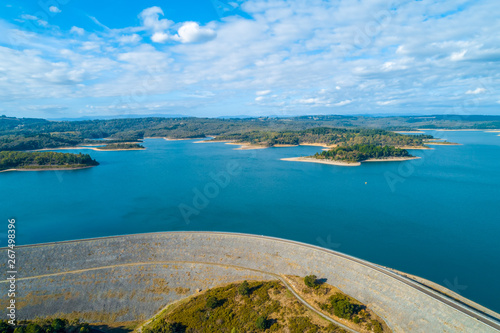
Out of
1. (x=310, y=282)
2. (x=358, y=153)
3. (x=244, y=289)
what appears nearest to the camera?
(x=310, y=282)

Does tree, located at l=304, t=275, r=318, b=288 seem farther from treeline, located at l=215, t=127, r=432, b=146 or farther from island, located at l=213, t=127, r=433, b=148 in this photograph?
island, located at l=213, t=127, r=433, b=148

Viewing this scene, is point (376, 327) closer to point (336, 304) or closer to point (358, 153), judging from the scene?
point (336, 304)

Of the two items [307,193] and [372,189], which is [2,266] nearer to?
[307,193]

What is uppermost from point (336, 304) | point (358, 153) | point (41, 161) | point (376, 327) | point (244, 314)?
point (358, 153)

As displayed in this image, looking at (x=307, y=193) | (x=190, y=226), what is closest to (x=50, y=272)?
(x=190, y=226)

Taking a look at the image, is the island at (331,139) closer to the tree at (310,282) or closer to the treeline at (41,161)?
the treeline at (41,161)

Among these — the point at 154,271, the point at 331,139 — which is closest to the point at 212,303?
the point at 154,271

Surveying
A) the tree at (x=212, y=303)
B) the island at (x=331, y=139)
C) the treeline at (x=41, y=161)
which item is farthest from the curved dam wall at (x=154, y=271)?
the island at (x=331, y=139)
